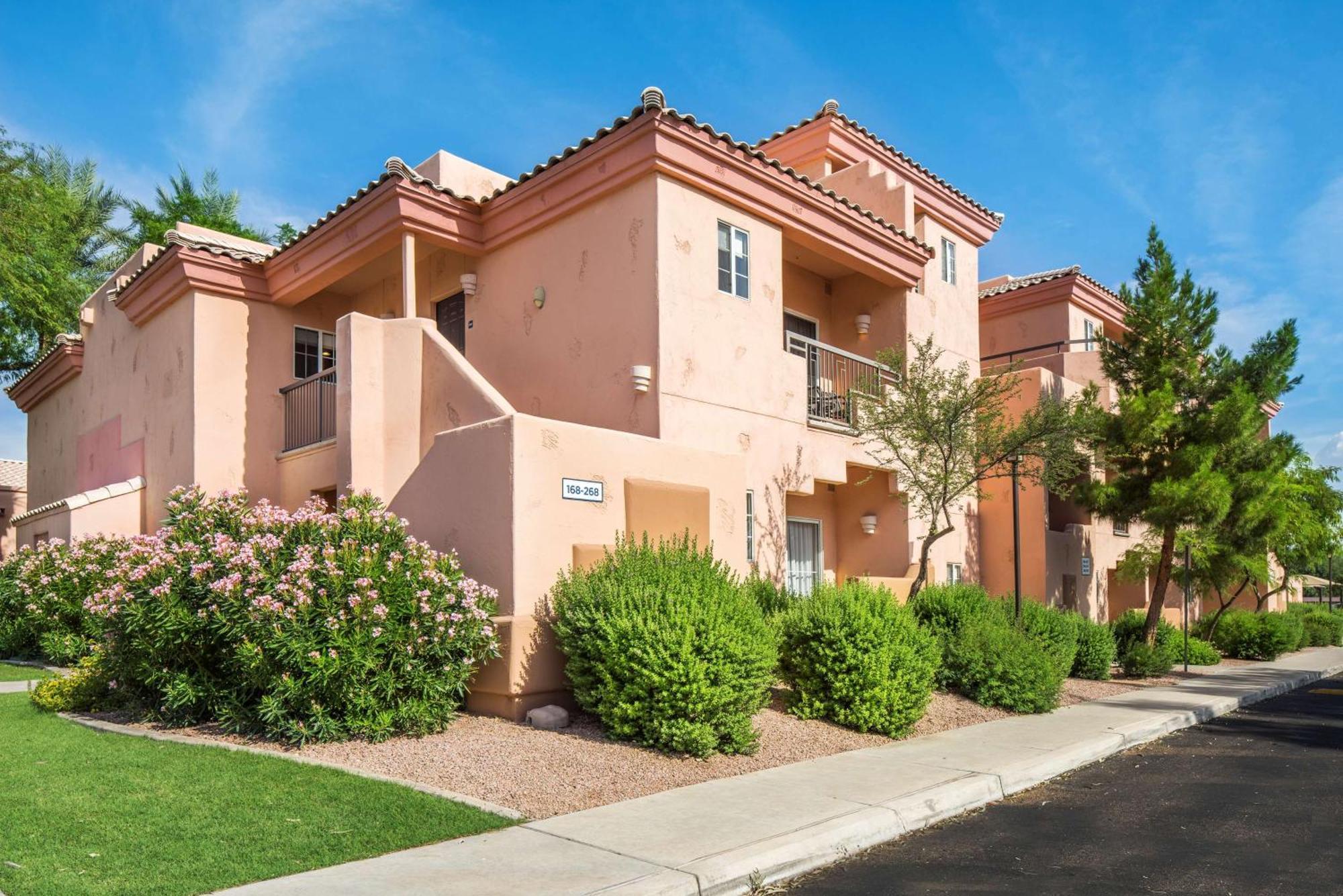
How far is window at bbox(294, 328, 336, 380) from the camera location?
16.8 metres

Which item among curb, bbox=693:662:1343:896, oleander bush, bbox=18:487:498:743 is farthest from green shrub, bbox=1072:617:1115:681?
oleander bush, bbox=18:487:498:743

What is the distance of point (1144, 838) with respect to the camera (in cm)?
684

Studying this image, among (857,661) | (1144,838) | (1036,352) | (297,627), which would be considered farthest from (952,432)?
(1036,352)

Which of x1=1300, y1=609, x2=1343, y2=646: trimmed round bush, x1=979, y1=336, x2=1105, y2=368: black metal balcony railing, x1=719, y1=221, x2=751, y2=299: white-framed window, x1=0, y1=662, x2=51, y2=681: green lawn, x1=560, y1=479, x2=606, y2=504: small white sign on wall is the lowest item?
x1=1300, y1=609, x2=1343, y2=646: trimmed round bush

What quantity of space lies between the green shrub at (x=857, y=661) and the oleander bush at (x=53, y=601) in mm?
8424

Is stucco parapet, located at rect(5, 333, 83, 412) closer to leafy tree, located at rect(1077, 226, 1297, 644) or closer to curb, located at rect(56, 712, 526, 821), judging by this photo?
curb, located at rect(56, 712, 526, 821)

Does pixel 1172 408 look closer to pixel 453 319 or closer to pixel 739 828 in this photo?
pixel 453 319

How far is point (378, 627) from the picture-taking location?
8594mm

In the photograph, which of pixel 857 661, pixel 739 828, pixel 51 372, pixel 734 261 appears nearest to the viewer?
pixel 739 828

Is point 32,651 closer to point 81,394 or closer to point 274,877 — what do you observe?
point 81,394

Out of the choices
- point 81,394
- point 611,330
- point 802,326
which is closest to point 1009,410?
point 802,326

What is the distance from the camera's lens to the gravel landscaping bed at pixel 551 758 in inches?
289

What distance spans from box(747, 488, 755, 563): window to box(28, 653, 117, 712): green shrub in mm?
7458

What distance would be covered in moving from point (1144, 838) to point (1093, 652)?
9.50 metres
